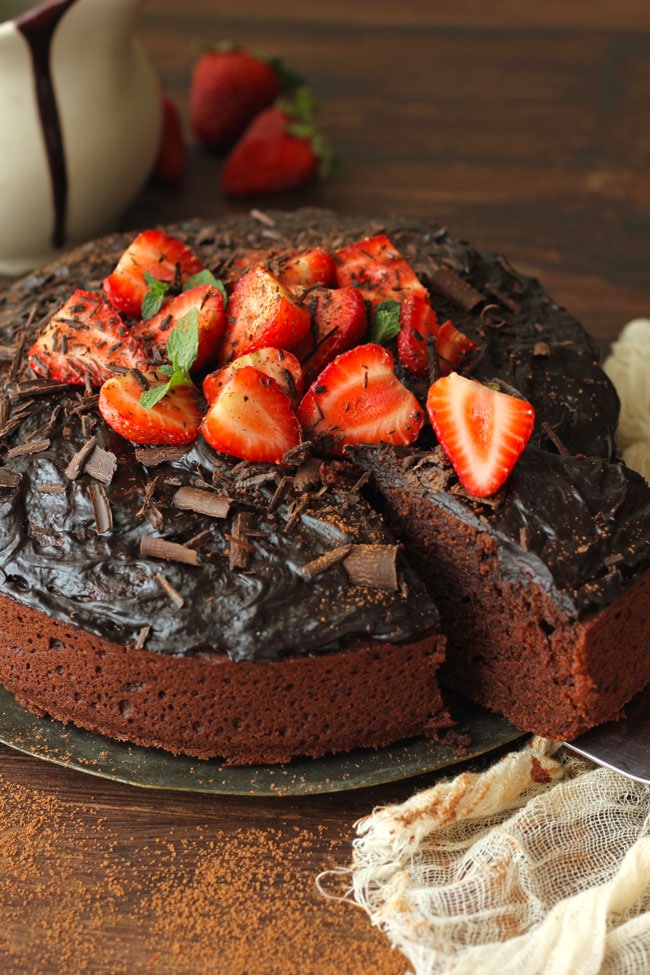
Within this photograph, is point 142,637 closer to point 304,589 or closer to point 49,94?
point 304,589

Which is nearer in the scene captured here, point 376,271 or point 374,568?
point 374,568

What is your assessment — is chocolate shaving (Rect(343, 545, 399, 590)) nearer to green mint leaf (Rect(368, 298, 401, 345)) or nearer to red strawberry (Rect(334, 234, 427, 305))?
green mint leaf (Rect(368, 298, 401, 345))

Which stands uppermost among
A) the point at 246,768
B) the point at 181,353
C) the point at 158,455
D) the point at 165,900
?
the point at 181,353

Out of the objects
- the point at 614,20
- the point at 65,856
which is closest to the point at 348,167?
the point at 614,20

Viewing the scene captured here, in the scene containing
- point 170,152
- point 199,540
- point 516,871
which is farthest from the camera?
point 170,152

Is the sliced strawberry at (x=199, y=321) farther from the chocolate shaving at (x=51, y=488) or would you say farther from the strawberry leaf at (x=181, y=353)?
the chocolate shaving at (x=51, y=488)

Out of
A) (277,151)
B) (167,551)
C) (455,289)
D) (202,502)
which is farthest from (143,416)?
(277,151)

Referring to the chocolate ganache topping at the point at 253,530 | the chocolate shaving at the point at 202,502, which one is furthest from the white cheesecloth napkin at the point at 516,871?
the chocolate shaving at the point at 202,502
